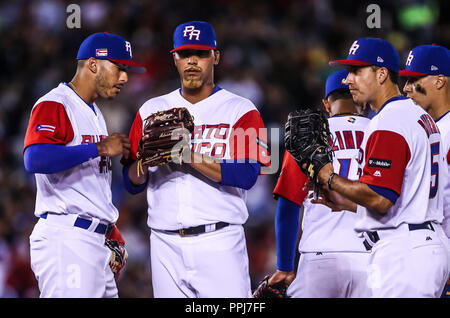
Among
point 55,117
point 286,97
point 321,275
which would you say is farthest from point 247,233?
point 55,117

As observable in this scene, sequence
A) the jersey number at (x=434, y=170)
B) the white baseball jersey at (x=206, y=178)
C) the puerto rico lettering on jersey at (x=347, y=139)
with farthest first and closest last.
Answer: the puerto rico lettering on jersey at (x=347, y=139), the white baseball jersey at (x=206, y=178), the jersey number at (x=434, y=170)

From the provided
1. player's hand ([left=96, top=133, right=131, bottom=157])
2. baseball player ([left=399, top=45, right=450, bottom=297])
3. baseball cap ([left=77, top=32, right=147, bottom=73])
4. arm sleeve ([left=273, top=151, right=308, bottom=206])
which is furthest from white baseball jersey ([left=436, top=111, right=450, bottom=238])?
baseball cap ([left=77, top=32, right=147, bottom=73])

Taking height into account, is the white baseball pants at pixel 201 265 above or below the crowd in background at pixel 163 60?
below

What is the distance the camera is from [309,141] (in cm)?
392

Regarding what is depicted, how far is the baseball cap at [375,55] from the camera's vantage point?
4.09 m

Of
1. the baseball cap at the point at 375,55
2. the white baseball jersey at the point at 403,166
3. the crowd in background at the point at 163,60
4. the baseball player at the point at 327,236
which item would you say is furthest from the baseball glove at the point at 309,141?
the crowd in background at the point at 163,60

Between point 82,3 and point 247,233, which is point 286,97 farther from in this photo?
point 82,3

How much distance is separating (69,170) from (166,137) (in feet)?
2.55

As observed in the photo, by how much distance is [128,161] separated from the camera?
445cm

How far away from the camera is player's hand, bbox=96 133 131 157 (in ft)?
13.6

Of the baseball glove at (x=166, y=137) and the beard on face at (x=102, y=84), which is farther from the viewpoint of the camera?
the beard on face at (x=102, y=84)

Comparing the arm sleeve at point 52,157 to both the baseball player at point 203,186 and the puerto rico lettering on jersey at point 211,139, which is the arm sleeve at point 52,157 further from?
the puerto rico lettering on jersey at point 211,139

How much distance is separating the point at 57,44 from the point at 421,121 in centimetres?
795

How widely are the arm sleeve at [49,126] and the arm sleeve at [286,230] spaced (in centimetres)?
164
